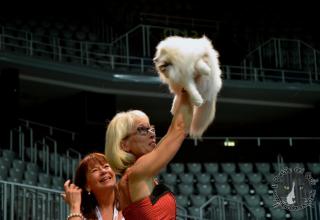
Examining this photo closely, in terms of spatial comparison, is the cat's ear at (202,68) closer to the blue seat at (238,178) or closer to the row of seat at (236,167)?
the row of seat at (236,167)

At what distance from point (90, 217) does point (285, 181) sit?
24.5 feet

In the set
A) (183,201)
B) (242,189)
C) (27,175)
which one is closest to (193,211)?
(183,201)

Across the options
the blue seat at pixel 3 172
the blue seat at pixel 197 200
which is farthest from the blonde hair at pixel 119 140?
the blue seat at pixel 197 200

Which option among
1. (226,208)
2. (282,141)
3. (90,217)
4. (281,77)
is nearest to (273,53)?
(281,77)

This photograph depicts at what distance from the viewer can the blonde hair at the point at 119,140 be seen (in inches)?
98.9

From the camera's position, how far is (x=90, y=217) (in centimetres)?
290

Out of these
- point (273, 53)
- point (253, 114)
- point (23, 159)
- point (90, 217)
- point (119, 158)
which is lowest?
point (90, 217)

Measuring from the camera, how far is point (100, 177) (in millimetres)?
2877

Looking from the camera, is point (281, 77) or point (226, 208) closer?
point (226, 208)

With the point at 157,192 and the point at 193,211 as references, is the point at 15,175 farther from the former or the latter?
the point at 157,192

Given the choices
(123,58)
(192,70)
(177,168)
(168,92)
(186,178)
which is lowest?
(192,70)

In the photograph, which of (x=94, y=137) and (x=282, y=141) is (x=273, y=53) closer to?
(x=282, y=141)

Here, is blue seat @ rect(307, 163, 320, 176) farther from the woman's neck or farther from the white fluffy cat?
the white fluffy cat

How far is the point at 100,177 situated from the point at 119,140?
15.9 inches
